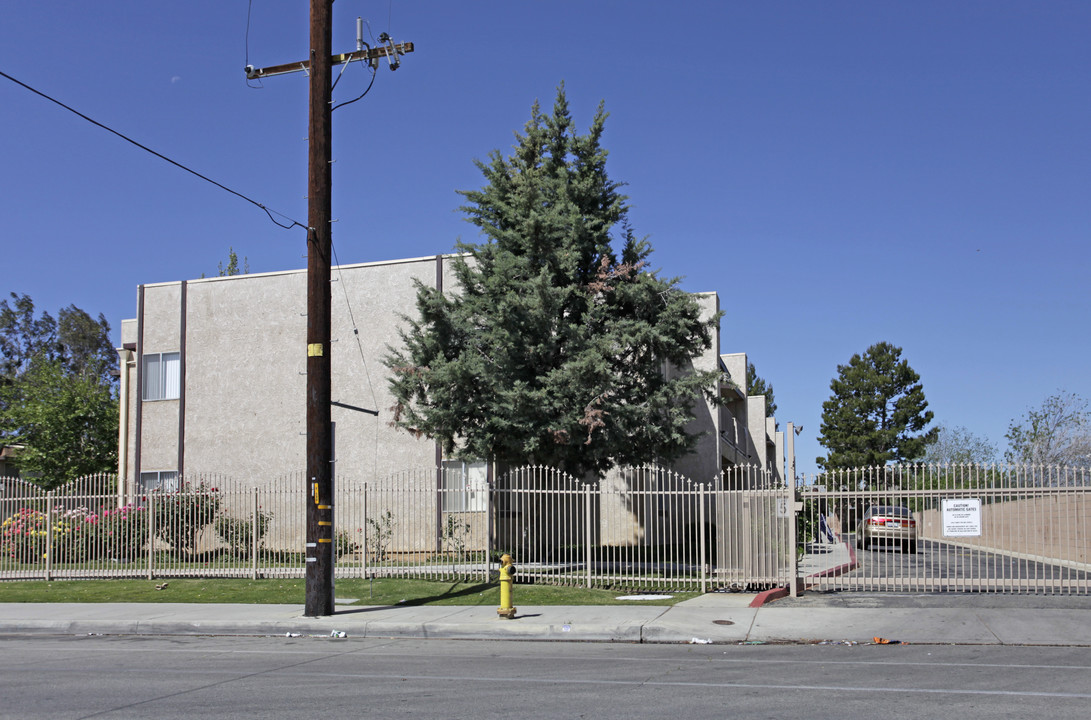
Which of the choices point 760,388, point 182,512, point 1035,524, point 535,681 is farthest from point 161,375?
point 760,388

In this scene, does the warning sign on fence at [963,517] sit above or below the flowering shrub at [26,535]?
above

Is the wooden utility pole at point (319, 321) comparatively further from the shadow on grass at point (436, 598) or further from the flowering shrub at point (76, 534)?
the flowering shrub at point (76, 534)

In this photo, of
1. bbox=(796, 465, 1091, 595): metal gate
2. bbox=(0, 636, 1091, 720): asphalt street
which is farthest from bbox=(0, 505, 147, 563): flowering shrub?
bbox=(796, 465, 1091, 595): metal gate

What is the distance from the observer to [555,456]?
20.1 meters

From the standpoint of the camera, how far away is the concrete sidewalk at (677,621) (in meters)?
12.6

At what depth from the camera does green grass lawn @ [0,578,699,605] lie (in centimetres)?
1650

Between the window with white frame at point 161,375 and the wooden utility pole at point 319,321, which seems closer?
the wooden utility pole at point 319,321

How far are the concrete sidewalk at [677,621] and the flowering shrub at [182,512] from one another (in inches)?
187

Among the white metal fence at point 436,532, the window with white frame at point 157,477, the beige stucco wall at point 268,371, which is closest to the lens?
the white metal fence at point 436,532

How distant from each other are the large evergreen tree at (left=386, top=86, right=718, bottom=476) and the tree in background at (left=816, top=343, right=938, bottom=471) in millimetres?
55768

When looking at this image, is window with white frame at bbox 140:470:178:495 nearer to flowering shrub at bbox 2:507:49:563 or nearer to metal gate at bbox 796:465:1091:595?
flowering shrub at bbox 2:507:49:563

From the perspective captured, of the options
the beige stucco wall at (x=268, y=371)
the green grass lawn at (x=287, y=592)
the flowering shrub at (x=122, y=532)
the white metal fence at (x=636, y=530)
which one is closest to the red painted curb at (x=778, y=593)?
the white metal fence at (x=636, y=530)

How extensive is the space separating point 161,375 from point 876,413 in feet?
195

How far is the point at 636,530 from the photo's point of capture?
83.5ft
